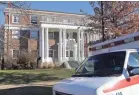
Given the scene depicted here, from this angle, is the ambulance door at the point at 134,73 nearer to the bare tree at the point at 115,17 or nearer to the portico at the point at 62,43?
the bare tree at the point at 115,17

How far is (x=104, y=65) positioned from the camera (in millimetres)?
7223

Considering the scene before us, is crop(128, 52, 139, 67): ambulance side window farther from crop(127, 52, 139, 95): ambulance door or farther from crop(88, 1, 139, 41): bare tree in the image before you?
crop(88, 1, 139, 41): bare tree

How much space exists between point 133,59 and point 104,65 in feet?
2.25

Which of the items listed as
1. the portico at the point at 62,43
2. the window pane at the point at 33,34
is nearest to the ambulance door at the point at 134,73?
the portico at the point at 62,43

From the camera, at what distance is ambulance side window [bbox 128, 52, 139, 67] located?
6758 millimetres

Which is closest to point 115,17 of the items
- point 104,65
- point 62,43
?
point 104,65

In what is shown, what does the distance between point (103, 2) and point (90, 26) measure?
2464 mm

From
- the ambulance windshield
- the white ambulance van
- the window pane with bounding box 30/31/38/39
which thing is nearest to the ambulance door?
the white ambulance van

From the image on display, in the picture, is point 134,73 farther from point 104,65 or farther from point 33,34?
point 33,34

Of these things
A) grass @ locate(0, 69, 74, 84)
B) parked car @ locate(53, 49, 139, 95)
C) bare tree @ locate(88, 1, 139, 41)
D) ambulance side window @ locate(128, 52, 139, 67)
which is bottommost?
grass @ locate(0, 69, 74, 84)

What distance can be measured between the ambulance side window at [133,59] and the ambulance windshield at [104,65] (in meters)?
0.15

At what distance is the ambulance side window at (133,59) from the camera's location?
22.2ft

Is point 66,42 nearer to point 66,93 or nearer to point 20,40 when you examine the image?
point 20,40

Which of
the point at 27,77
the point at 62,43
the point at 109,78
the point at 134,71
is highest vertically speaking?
the point at 62,43
